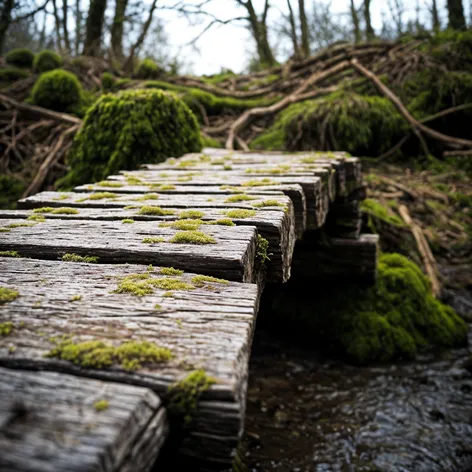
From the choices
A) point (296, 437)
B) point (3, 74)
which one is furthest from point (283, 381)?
point (3, 74)

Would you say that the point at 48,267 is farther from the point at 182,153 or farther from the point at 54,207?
the point at 182,153

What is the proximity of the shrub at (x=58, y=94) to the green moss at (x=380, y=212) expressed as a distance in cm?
607

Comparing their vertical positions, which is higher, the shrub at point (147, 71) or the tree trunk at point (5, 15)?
the tree trunk at point (5, 15)

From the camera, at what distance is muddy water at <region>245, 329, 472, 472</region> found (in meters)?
3.18

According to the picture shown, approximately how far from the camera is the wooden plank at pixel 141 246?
1.52m

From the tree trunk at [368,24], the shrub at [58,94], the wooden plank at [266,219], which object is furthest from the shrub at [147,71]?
the wooden plank at [266,219]

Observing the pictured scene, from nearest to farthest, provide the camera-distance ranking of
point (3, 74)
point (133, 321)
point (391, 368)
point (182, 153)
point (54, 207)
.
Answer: point (133, 321), point (54, 207), point (391, 368), point (182, 153), point (3, 74)

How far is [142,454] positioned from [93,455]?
0.15 metres

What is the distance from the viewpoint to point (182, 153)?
4.98 m

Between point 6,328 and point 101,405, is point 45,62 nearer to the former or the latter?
point 6,328

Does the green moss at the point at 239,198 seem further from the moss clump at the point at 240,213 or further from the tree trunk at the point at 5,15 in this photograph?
the tree trunk at the point at 5,15

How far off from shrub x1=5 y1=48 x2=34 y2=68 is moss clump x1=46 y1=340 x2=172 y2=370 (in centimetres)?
1309

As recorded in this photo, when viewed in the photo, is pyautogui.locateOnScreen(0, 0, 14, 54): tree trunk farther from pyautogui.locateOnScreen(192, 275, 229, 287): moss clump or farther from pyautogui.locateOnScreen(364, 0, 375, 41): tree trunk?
pyautogui.locateOnScreen(192, 275, 229, 287): moss clump

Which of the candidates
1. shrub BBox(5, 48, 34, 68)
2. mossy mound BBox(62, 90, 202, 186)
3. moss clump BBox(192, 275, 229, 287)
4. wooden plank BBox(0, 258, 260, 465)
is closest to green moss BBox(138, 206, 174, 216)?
wooden plank BBox(0, 258, 260, 465)
